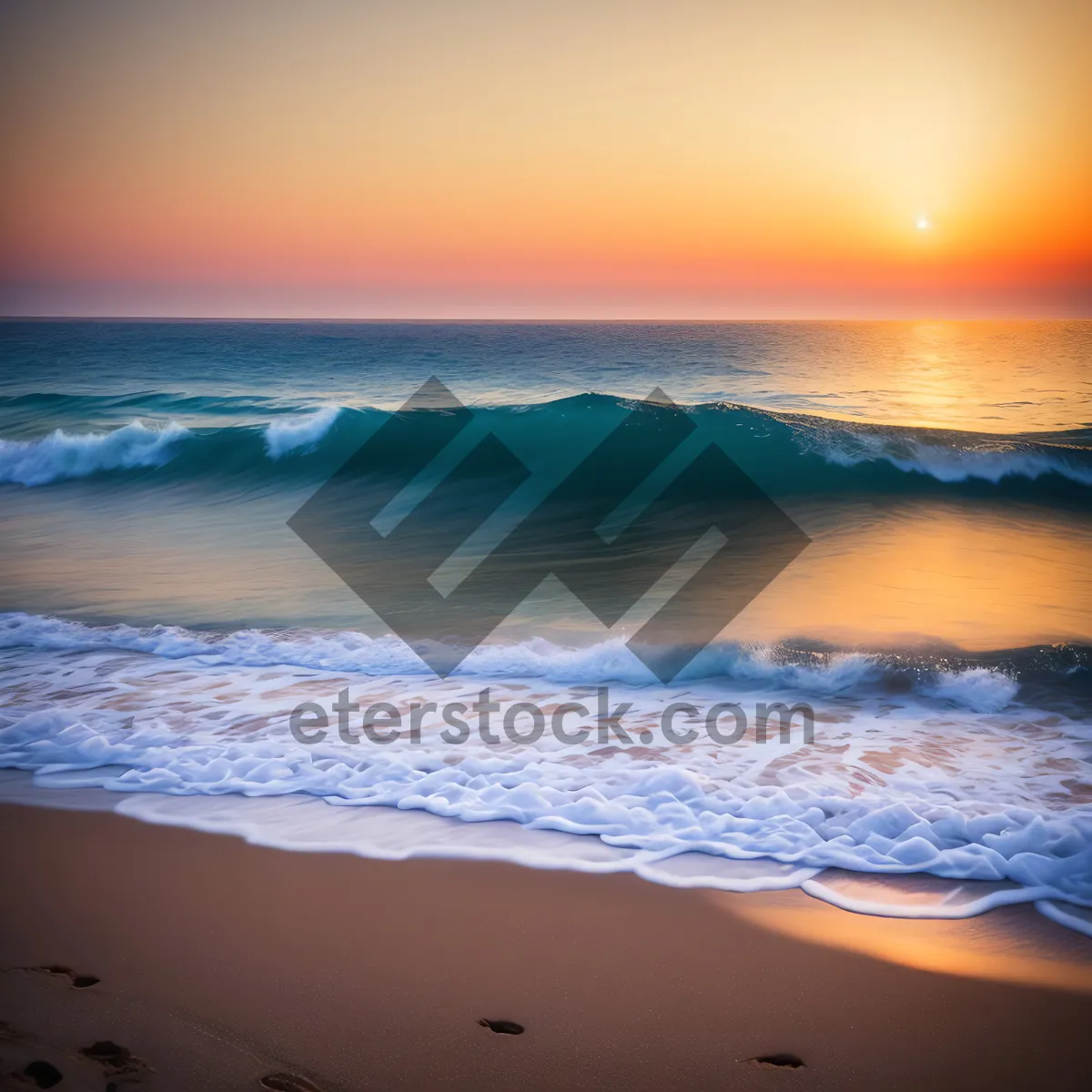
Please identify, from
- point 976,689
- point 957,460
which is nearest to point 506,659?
point 976,689

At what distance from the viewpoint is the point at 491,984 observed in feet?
8.05

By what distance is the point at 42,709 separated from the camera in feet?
15.5

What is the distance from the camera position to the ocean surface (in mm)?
3312

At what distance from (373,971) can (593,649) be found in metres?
3.44

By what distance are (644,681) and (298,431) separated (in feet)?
39.6

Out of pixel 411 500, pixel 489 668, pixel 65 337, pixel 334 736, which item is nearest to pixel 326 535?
pixel 411 500

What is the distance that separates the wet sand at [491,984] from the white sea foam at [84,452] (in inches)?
531

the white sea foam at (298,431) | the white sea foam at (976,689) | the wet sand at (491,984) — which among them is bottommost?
the wet sand at (491,984)

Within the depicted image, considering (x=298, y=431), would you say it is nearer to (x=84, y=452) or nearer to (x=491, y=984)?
(x=84, y=452)

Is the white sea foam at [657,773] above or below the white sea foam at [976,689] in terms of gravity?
below

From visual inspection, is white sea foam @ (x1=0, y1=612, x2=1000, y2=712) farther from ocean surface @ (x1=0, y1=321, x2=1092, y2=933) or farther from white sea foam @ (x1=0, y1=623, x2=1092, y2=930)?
white sea foam @ (x1=0, y1=623, x2=1092, y2=930)

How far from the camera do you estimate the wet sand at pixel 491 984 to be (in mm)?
2127

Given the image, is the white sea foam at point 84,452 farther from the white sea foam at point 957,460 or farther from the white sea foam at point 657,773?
the white sea foam at point 957,460

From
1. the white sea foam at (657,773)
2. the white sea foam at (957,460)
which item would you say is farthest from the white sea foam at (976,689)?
the white sea foam at (957,460)
